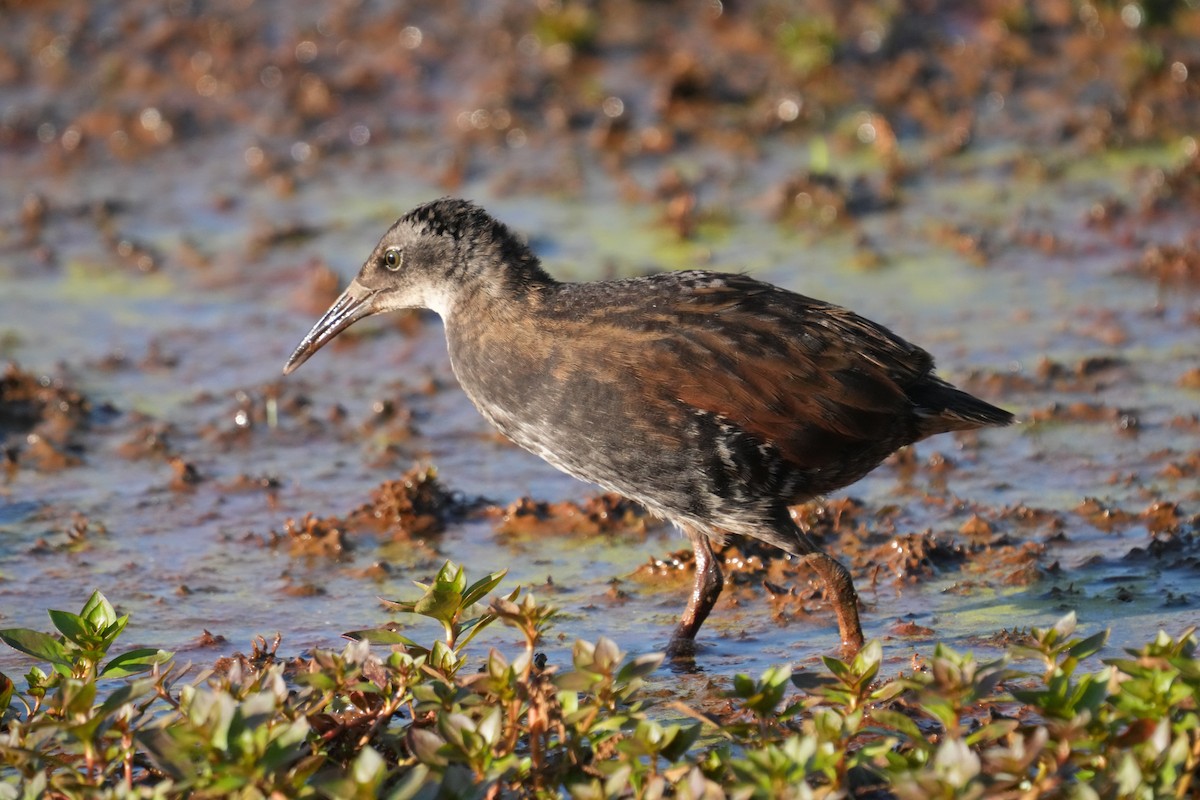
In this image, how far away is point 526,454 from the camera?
24.2 ft

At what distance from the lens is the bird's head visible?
5.68 meters

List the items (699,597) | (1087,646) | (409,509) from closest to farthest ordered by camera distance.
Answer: (1087,646) < (699,597) < (409,509)

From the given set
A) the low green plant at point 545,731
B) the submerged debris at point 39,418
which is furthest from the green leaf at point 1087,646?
the submerged debris at point 39,418

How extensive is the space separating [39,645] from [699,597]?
2.07m

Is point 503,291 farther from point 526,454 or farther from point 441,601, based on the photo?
point 526,454

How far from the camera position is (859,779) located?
13.8ft

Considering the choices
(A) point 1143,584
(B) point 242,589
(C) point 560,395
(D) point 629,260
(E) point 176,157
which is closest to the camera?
(C) point 560,395

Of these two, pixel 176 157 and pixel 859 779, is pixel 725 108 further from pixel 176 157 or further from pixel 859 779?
pixel 859 779

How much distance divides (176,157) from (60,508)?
4.18 m

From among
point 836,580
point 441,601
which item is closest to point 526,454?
point 836,580

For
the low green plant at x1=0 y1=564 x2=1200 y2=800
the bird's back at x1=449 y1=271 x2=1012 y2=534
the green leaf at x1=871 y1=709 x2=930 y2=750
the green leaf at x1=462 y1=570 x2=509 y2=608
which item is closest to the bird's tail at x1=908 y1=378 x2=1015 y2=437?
the bird's back at x1=449 y1=271 x2=1012 y2=534

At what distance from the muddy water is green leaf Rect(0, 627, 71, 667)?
3.73ft

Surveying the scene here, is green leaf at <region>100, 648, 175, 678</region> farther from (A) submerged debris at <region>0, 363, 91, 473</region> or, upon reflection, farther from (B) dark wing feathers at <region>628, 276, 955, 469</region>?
(A) submerged debris at <region>0, 363, 91, 473</region>

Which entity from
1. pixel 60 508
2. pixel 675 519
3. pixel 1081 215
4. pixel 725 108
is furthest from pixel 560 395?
pixel 725 108
